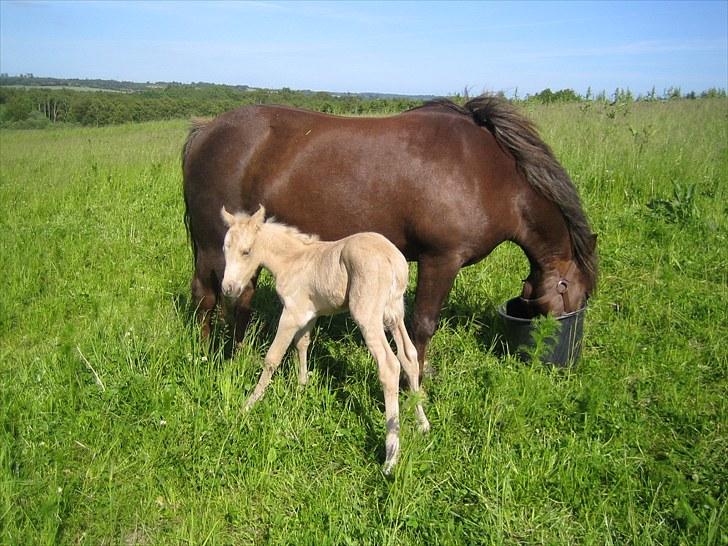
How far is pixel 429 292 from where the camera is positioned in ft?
13.2

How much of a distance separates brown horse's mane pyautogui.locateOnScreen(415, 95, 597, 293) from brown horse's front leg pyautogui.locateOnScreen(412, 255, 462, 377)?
2.87 ft

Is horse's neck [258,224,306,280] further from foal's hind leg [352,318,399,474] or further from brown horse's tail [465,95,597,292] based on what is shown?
brown horse's tail [465,95,597,292]

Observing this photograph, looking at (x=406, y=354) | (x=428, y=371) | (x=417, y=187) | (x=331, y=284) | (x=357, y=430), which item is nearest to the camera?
(x=331, y=284)

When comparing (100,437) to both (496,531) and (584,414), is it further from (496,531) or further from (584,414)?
(584,414)

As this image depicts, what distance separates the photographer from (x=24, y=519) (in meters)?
2.54

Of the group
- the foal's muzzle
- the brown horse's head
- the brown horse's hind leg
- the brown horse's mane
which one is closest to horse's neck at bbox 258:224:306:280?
the foal's muzzle

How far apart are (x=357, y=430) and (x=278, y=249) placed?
1.27m

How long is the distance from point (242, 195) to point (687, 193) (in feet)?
19.5

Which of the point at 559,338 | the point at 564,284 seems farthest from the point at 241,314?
the point at 564,284

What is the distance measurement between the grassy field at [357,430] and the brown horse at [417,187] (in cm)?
73

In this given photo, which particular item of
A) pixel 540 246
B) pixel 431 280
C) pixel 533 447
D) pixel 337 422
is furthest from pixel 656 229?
pixel 337 422

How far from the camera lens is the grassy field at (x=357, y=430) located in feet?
8.65

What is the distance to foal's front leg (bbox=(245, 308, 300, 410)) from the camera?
3.39 m

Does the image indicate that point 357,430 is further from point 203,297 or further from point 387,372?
point 203,297
